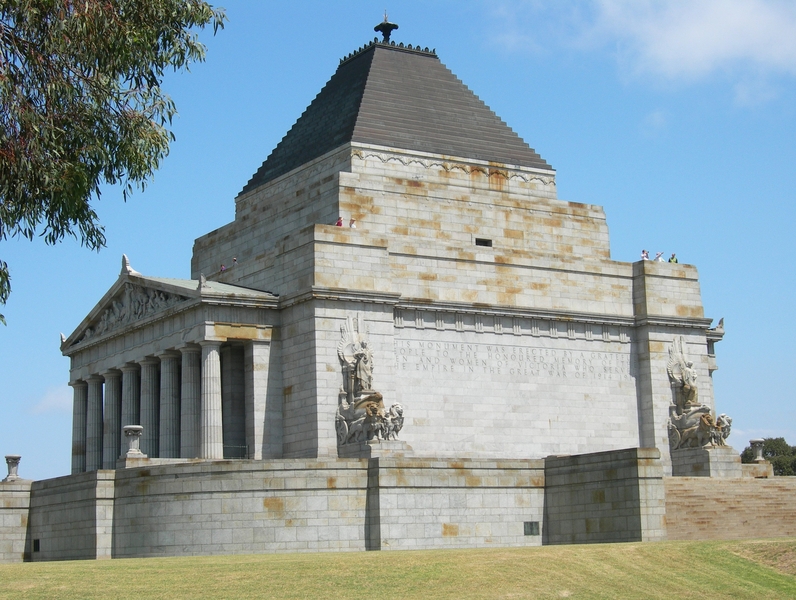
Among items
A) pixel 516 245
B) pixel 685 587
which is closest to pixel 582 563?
pixel 685 587

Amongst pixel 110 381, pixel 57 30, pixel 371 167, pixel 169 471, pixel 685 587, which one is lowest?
pixel 685 587

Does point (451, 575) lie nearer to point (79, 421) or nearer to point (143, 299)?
point (143, 299)

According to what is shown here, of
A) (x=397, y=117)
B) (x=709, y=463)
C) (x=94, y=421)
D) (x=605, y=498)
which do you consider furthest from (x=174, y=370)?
(x=709, y=463)

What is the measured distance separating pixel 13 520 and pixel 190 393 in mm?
7605

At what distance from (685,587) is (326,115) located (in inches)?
1257

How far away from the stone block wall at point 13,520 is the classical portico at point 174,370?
15.3ft

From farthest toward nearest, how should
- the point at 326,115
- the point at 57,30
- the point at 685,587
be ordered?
the point at 326,115 → the point at 685,587 → the point at 57,30

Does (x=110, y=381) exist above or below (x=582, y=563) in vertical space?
above

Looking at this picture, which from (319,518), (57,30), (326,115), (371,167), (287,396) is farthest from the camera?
(326,115)

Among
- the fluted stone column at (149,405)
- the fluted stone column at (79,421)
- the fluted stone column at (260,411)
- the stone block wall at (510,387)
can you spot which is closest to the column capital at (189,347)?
the fluted stone column at (260,411)

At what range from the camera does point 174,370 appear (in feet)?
166

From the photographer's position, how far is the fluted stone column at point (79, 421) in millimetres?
56750

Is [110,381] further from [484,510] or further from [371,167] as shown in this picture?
[484,510]

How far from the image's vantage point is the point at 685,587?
2912 cm
